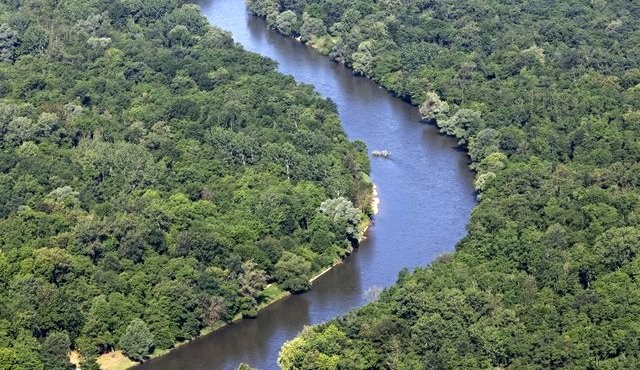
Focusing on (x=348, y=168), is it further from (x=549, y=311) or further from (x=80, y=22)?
(x=80, y=22)

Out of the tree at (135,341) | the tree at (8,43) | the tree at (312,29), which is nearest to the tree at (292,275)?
the tree at (135,341)

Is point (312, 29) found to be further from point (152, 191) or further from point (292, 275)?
point (292, 275)

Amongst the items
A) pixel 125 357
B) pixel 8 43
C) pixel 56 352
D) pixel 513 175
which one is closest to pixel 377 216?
pixel 513 175

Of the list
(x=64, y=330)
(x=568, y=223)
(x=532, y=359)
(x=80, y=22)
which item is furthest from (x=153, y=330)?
(x=80, y=22)

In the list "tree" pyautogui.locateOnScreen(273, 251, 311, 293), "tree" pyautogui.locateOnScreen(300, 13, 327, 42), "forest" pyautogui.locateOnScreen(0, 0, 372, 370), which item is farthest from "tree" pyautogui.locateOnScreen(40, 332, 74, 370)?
"tree" pyautogui.locateOnScreen(300, 13, 327, 42)

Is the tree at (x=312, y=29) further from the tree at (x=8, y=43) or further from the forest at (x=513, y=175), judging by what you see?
the tree at (x=8, y=43)

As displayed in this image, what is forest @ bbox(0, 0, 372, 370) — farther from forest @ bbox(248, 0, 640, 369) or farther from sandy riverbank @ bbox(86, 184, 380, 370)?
forest @ bbox(248, 0, 640, 369)
